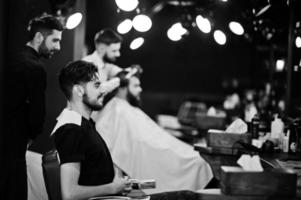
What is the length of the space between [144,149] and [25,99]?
1.78 metres

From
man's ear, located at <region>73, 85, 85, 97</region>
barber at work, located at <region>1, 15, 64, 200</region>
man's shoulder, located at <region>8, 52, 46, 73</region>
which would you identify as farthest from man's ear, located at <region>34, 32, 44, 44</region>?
man's ear, located at <region>73, 85, 85, 97</region>

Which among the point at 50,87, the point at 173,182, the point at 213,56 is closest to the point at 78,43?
the point at 50,87

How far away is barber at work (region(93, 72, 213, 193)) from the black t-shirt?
6.01 feet

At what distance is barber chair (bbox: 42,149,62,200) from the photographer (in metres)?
2.28

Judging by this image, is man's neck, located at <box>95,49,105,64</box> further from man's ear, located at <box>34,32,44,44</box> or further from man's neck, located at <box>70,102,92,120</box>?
man's neck, located at <box>70,102,92,120</box>

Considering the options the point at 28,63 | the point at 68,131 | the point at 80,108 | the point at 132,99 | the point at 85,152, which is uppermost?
the point at 28,63

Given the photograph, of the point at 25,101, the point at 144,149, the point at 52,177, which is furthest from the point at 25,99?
the point at 144,149

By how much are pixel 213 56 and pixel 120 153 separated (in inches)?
271

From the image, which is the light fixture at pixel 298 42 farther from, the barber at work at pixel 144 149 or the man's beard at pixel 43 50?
the man's beard at pixel 43 50

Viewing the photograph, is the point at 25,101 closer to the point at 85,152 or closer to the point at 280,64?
the point at 85,152

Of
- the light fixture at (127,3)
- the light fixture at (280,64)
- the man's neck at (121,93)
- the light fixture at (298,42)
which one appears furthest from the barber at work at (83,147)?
the light fixture at (280,64)

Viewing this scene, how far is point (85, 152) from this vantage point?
240 centimetres

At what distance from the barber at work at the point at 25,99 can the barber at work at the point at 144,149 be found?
152 centimetres

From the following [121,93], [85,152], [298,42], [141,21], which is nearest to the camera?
[85,152]
